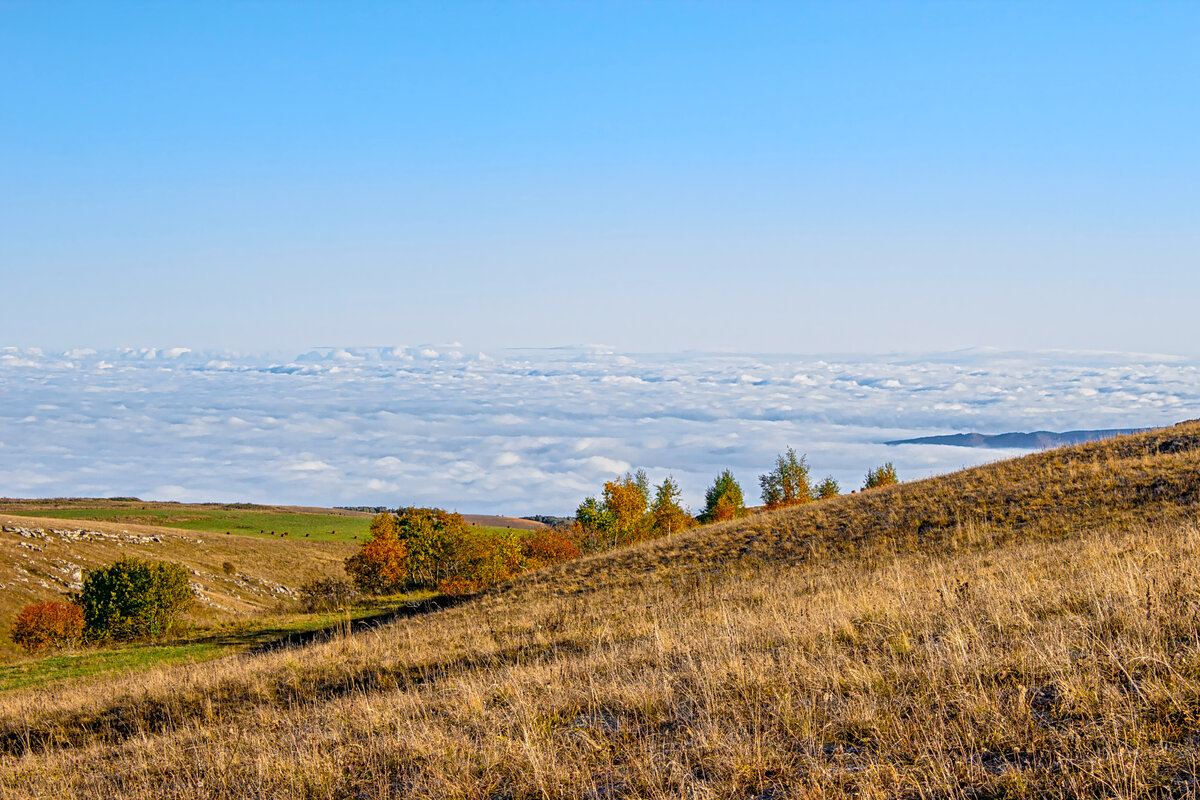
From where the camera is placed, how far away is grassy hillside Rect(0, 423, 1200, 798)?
4.73 m

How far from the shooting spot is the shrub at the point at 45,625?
53906mm

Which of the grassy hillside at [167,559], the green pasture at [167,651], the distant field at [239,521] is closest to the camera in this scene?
the green pasture at [167,651]

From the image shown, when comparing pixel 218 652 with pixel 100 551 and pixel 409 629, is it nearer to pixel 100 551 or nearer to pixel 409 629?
pixel 409 629

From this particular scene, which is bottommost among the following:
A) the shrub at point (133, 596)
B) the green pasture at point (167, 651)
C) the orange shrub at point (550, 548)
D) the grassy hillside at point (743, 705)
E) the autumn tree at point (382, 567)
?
the orange shrub at point (550, 548)

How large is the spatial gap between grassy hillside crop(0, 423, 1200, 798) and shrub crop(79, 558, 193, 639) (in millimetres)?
38915

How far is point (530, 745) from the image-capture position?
588cm

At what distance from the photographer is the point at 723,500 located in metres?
111

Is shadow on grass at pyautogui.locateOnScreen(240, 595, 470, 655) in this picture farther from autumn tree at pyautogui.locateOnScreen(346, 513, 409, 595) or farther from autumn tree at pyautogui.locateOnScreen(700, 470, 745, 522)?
autumn tree at pyautogui.locateOnScreen(700, 470, 745, 522)

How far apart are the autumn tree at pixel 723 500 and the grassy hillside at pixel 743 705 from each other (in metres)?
93.0

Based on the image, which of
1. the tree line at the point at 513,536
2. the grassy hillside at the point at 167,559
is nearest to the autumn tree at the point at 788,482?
the tree line at the point at 513,536

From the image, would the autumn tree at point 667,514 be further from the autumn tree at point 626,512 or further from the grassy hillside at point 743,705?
the grassy hillside at point 743,705

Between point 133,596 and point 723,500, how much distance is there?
79.1 meters

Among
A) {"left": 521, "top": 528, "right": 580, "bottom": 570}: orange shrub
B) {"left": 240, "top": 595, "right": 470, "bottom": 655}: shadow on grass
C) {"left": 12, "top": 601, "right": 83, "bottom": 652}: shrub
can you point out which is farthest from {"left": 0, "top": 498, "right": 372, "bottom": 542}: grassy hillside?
{"left": 240, "top": 595, "right": 470, "bottom": 655}: shadow on grass

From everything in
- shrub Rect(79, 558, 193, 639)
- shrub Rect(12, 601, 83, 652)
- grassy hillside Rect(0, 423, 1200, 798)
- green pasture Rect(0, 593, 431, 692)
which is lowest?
shrub Rect(12, 601, 83, 652)
